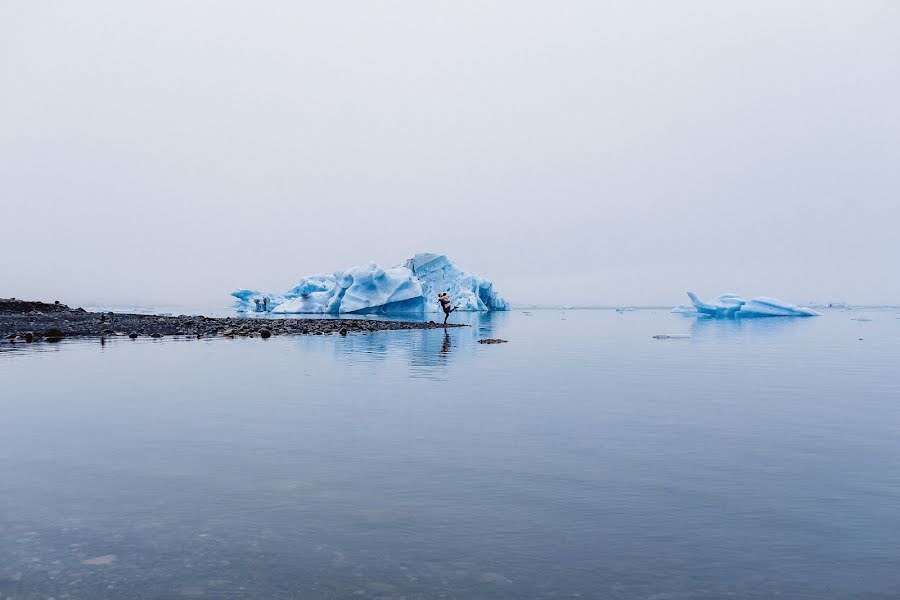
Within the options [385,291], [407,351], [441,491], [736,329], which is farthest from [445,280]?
[441,491]

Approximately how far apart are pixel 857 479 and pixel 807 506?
4.39 feet

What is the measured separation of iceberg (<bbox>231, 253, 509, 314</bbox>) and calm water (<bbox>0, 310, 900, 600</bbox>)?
46129 mm

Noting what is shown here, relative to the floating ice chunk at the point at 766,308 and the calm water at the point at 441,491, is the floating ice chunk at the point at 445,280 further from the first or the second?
the calm water at the point at 441,491

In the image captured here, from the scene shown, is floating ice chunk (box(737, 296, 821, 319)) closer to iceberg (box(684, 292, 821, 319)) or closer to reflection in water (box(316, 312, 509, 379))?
iceberg (box(684, 292, 821, 319))

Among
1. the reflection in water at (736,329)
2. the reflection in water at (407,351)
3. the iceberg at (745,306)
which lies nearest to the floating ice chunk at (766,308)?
the iceberg at (745,306)

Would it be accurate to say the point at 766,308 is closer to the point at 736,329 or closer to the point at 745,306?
A: the point at 745,306

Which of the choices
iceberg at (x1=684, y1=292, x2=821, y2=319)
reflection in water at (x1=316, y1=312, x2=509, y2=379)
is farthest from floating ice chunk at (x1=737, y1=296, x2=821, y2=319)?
reflection in water at (x1=316, y1=312, x2=509, y2=379)

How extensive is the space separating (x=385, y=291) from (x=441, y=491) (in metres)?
53.6

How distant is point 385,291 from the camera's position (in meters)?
58.9

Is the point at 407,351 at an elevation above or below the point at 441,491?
above

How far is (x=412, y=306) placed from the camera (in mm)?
66688

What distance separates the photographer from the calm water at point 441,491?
12.7ft

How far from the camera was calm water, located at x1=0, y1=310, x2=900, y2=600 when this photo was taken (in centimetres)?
387

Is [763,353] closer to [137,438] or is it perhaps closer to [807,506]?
[807,506]
